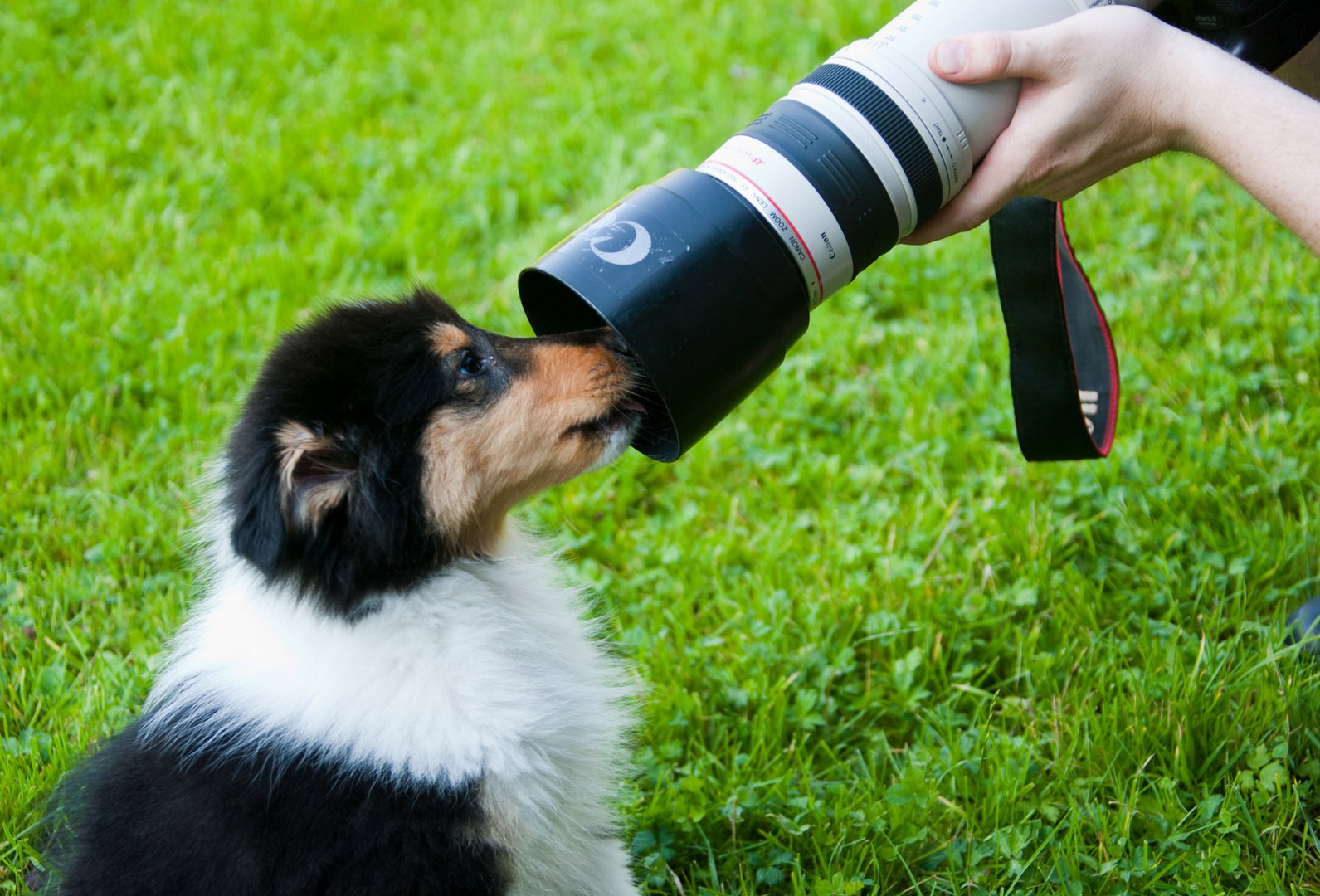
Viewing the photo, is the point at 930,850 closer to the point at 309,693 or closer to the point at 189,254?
the point at 309,693

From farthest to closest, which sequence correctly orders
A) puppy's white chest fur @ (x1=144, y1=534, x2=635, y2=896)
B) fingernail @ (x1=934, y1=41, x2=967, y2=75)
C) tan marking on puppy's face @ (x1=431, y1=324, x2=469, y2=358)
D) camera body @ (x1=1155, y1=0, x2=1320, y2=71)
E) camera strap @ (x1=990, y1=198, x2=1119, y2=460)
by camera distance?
camera strap @ (x1=990, y1=198, x2=1119, y2=460)
camera body @ (x1=1155, y1=0, x2=1320, y2=71)
tan marking on puppy's face @ (x1=431, y1=324, x2=469, y2=358)
fingernail @ (x1=934, y1=41, x2=967, y2=75)
puppy's white chest fur @ (x1=144, y1=534, x2=635, y2=896)

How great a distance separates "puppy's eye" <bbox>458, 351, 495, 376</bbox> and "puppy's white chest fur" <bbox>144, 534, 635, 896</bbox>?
42cm

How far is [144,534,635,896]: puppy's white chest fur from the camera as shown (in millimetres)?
2242

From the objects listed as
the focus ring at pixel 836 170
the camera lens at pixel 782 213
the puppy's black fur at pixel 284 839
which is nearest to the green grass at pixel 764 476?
the puppy's black fur at pixel 284 839

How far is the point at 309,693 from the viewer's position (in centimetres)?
229

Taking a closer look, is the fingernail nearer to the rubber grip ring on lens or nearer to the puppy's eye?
the rubber grip ring on lens

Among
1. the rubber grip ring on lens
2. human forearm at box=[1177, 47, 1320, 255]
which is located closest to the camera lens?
the rubber grip ring on lens

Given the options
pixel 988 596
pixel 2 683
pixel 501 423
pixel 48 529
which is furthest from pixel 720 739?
pixel 48 529

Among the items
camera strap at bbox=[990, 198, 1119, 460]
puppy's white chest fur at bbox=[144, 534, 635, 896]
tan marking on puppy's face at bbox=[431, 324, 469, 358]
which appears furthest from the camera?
camera strap at bbox=[990, 198, 1119, 460]

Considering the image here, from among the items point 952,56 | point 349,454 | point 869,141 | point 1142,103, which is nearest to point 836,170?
point 869,141

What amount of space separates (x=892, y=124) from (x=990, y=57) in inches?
8.9

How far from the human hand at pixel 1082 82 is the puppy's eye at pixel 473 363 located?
1.13 meters

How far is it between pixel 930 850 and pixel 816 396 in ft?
6.07

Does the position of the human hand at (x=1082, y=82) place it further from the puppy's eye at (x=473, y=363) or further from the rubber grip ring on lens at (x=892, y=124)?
the puppy's eye at (x=473, y=363)
